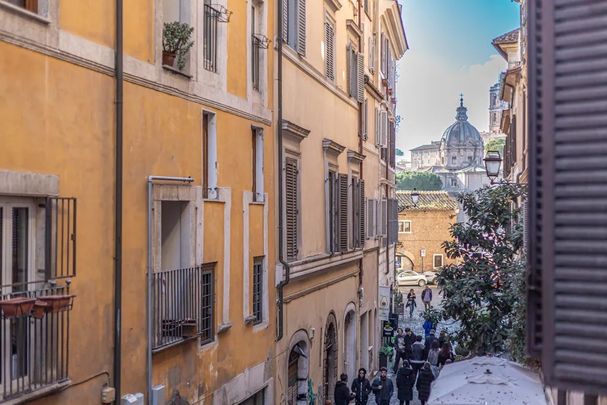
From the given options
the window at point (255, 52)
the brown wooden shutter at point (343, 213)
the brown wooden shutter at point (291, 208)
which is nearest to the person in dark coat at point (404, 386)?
the brown wooden shutter at point (343, 213)

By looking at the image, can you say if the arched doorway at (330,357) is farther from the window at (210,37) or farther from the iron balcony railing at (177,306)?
the window at (210,37)

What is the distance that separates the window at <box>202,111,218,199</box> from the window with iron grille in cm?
258

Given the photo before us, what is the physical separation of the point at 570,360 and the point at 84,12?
6616mm

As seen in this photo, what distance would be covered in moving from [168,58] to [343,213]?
1164 cm

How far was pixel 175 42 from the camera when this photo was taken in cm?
1161

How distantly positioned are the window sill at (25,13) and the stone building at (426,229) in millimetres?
62427

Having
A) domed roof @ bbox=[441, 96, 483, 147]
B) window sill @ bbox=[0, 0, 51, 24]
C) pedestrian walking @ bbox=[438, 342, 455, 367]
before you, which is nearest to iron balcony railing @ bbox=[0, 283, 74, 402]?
window sill @ bbox=[0, 0, 51, 24]

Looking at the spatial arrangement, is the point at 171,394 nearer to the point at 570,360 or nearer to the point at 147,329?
the point at 147,329

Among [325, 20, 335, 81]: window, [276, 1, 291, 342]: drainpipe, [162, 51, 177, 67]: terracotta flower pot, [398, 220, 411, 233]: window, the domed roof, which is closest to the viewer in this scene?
[162, 51, 177, 67]: terracotta flower pot

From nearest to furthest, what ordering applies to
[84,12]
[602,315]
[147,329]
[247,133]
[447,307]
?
1. [602,315]
2. [84,12]
3. [147,329]
4. [247,133]
5. [447,307]

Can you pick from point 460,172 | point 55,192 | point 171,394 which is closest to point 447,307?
point 171,394

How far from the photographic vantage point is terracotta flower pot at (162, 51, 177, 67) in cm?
1145

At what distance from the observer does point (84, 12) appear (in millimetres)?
9195

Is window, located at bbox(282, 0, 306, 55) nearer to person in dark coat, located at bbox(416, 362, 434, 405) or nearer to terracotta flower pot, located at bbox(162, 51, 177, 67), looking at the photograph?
terracotta flower pot, located at bbox(162, 51, 177, 67)
